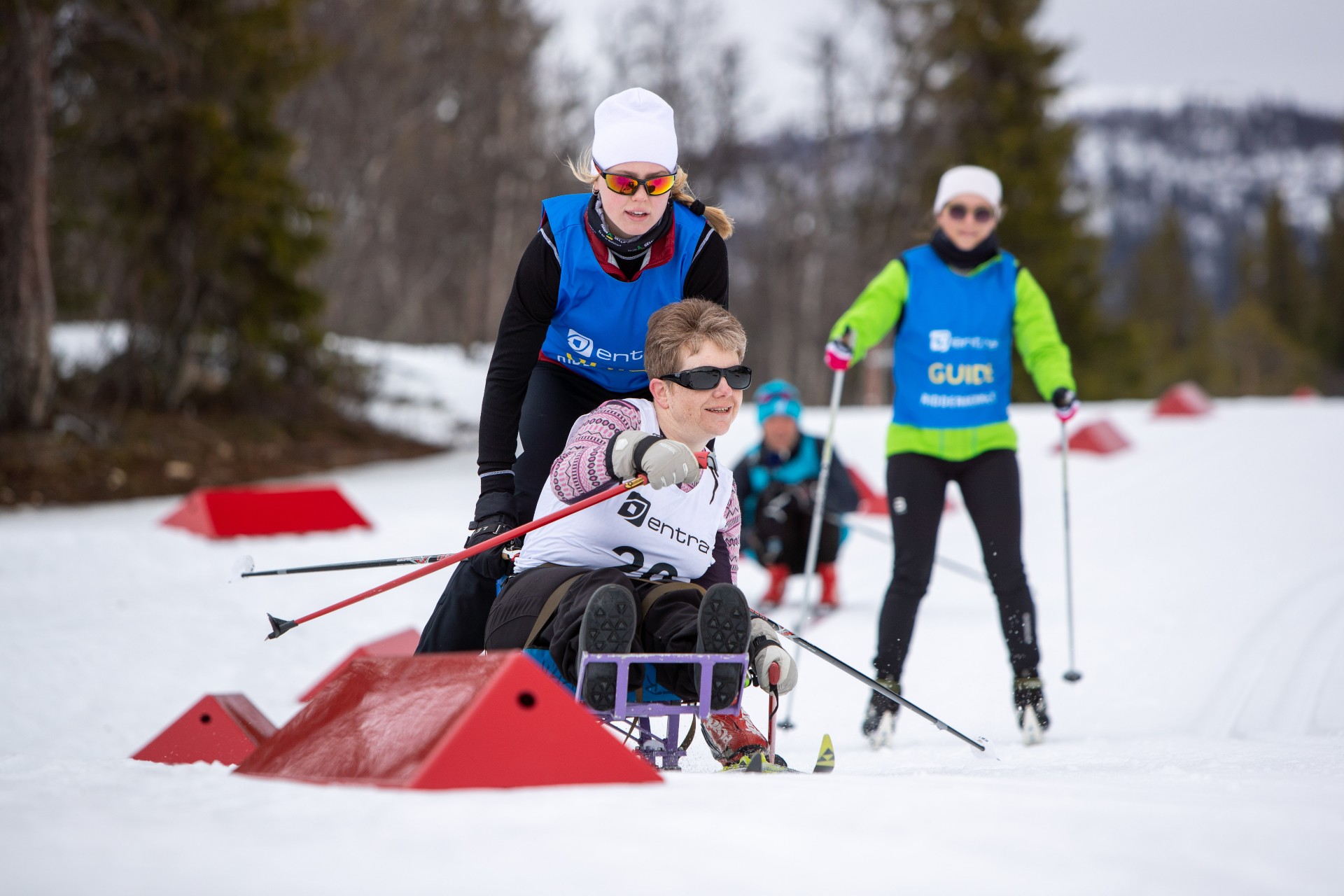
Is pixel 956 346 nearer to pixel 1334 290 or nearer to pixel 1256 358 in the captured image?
pixel 1256 358

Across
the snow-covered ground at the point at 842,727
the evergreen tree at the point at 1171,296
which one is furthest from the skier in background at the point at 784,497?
the evergreen tree at the point at 1171,296

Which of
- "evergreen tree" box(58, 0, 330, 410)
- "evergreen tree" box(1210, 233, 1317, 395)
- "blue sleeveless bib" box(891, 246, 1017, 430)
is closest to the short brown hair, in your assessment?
→ "blue sleeveless bib" box(891, 246, 1017, 430)

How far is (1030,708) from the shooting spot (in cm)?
378

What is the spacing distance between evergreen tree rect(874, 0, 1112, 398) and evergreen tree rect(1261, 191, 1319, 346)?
127ft

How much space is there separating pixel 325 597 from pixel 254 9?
27.1ft

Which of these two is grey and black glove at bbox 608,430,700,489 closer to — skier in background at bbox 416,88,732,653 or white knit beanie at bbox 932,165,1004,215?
skier in background at bbox 416,88,732,653

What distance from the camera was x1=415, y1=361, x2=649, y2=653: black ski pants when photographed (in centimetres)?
299

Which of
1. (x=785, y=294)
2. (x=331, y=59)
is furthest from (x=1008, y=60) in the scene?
(x=331, y=59)

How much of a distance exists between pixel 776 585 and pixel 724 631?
4327 mm

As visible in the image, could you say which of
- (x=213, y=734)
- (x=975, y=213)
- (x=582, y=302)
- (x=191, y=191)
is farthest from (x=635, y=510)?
(x=191, y=191)

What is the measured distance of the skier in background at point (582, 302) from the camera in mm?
2854

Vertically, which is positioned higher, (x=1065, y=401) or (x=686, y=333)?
(x=686, y=333)

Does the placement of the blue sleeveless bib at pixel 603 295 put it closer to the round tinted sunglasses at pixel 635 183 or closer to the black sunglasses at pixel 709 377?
the round tinted sunglasses at pixel 635 183

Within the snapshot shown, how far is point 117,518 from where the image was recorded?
28.5ft
